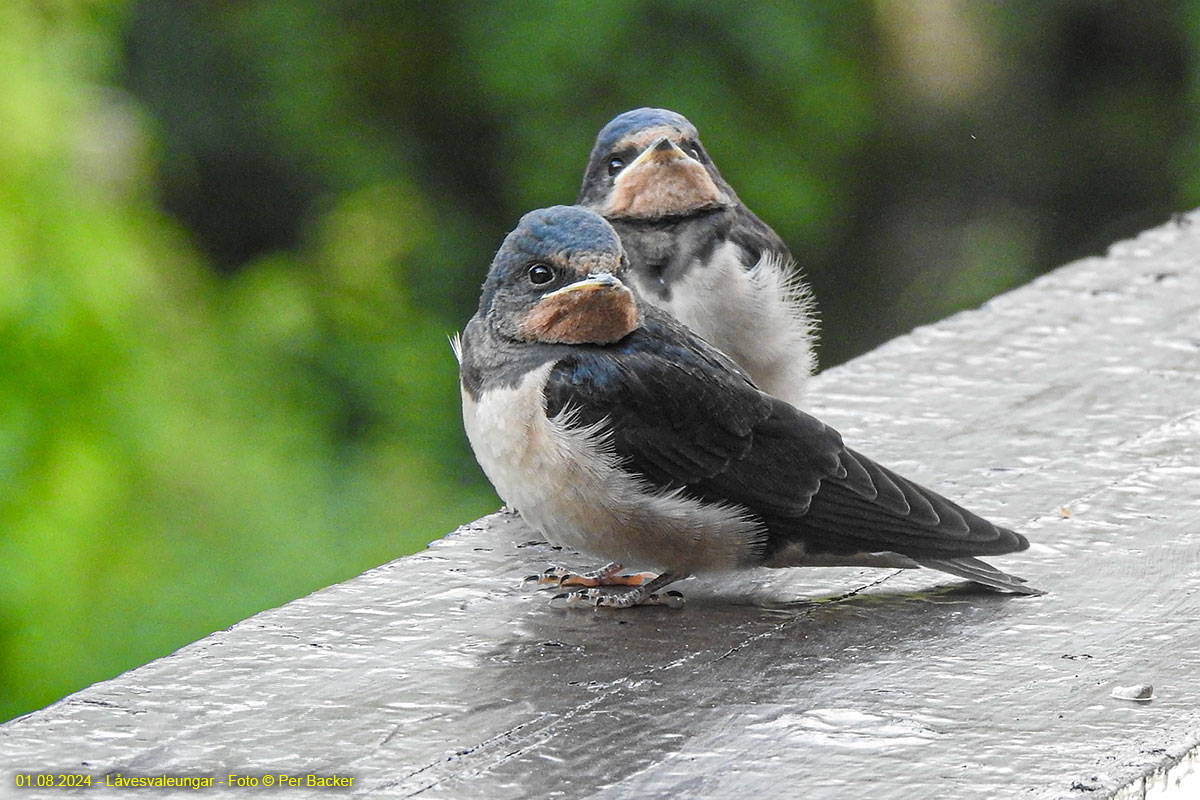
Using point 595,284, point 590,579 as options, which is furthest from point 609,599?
point 595,284

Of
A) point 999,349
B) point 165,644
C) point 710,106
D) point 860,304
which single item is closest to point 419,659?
point 999,349

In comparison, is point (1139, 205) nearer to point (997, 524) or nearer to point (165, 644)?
point (165, 644)

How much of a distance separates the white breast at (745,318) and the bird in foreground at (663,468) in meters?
0.79

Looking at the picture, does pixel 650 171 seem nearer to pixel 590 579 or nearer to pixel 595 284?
pixel 595 284

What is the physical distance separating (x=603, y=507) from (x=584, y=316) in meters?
0.32

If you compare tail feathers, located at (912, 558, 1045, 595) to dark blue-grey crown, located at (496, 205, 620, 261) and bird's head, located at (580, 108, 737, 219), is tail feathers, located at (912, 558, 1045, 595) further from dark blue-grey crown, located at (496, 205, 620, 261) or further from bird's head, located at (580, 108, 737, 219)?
bird's head, located at (580, 108, 737, 219)

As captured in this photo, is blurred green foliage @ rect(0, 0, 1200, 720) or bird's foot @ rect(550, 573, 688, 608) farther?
blurred green foliage @ rect(0, 0, 1200, 720)

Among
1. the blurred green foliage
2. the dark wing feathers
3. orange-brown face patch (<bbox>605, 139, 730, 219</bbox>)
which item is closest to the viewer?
the dark wing feathers

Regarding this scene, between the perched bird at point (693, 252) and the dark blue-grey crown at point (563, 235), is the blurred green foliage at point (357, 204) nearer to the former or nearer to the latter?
the perched bird at point (693, 252)

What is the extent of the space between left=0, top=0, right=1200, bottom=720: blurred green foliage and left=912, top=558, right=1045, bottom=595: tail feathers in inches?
101

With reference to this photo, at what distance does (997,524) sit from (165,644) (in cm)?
269

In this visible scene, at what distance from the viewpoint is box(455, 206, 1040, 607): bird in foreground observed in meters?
2.49

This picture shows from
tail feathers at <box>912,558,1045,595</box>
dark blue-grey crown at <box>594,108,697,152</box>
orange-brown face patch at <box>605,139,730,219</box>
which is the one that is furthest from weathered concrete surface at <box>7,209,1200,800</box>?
dark blue-grey crown at <box>594,108,697,152</box>

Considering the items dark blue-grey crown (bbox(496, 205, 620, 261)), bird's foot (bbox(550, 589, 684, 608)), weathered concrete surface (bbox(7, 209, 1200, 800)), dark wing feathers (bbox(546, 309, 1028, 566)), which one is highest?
dark blue-grey crown (bbox(496, 205, 620, 261))
